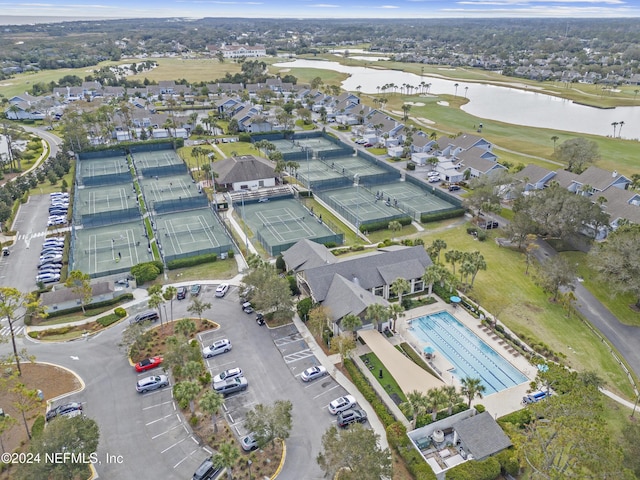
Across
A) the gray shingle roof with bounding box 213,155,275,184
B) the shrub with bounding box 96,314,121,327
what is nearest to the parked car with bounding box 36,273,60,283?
the shrub with bounding box 96,314,121,327

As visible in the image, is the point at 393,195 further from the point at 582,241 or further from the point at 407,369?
the point at 407,369

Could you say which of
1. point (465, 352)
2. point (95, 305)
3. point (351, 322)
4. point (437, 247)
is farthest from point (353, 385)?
point (95, 305)

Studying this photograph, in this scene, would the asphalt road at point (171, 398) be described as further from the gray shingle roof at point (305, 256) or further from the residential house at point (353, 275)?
the gray shingle roof at point (305, 256)

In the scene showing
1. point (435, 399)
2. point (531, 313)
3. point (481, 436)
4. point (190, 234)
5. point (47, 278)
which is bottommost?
point (190, 234)

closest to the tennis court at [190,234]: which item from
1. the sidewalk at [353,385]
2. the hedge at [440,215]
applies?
the sidewalk at [353,385]

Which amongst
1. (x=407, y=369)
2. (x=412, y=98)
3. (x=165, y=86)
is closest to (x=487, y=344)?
(x=407, y=369)

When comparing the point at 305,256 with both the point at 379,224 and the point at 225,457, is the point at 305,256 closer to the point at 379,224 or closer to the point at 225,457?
the point at 379,224
